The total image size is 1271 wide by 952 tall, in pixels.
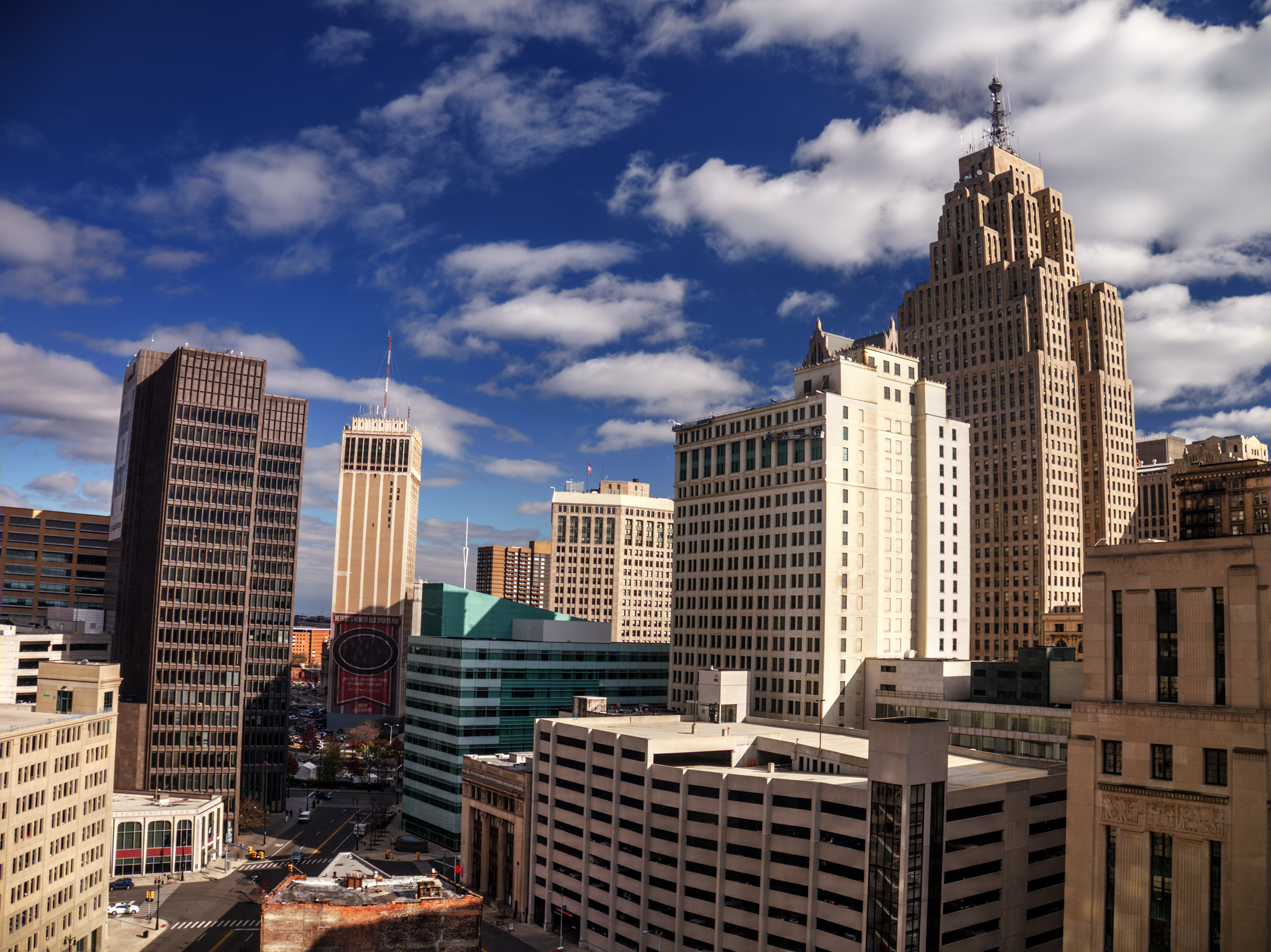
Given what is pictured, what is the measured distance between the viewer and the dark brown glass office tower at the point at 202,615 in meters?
177

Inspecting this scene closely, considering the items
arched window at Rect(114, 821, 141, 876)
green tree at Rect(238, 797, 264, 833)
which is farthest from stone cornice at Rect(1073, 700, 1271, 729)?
green tree at Rect(238, 797, 264, 833)

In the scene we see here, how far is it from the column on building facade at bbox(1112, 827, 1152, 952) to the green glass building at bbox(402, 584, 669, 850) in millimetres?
110578

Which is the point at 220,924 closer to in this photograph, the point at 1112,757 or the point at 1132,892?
the point at 1132,892

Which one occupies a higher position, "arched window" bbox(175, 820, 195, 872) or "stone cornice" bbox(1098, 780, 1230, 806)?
"stone cornice" bbox(1098, 780, 1230, 806)

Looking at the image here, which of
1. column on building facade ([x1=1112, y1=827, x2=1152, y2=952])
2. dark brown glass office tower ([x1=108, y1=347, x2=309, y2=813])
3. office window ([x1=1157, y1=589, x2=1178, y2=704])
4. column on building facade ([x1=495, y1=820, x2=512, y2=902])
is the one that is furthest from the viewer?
dark brown glass office tower ([x1=108, y1=347, x2=309, y2=813])

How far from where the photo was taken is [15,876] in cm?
10675

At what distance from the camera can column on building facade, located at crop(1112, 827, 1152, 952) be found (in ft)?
237

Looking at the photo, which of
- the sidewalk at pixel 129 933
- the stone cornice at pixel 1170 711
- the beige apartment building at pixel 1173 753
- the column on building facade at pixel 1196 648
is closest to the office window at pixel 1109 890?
the beige apartment building at pixel 1173 753

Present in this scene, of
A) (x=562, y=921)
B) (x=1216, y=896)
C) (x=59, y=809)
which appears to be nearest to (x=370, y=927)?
(x=562, y=921)

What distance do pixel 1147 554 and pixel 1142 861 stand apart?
2439 centimetres

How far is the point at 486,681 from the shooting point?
167375 millimetres

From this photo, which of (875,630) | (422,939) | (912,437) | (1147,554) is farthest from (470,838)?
(1147,554)

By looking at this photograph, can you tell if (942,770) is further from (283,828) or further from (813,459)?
(283,828)

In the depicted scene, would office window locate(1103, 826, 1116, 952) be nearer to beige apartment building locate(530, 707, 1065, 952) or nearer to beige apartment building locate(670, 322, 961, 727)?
beige apartment building locate(530, 707, 1065, 952)
